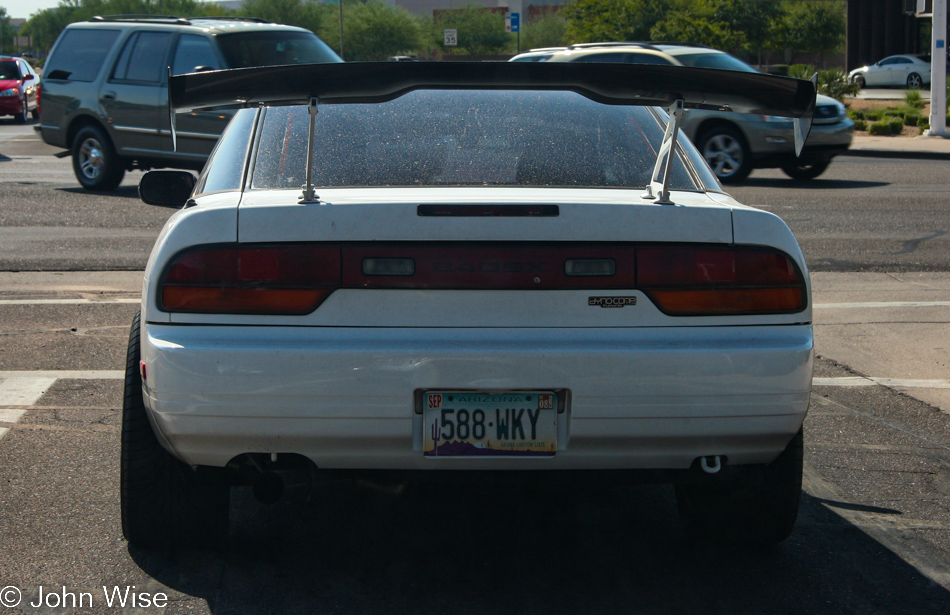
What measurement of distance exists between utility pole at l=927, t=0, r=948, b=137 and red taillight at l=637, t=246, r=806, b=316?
61.7 feet

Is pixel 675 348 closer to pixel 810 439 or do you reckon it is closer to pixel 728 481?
pixel 728 481

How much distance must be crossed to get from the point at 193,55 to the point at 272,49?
0.95m

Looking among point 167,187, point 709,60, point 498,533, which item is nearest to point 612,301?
point 498,533

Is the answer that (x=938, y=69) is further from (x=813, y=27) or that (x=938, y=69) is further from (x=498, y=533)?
(x=813, y=27)

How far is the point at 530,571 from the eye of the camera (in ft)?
11.0

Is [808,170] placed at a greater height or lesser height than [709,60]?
lesser

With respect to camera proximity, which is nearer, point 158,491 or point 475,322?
point 475,322

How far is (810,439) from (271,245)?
2.75 meters

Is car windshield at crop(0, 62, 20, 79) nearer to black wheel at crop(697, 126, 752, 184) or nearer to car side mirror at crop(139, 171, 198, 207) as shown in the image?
black wheel at crop(697, 126, 752, 184)

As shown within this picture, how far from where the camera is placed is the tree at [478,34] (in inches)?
2665

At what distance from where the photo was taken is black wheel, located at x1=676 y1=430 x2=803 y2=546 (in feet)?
11.0

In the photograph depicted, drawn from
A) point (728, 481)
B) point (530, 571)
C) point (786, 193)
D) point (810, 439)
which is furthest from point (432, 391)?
point (786, 193)

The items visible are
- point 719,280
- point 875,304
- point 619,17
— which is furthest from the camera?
point 619,17

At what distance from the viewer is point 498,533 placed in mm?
3672
